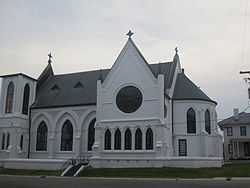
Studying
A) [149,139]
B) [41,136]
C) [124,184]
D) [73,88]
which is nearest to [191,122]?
[149,139]

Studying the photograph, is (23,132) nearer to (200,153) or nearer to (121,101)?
(121,101)

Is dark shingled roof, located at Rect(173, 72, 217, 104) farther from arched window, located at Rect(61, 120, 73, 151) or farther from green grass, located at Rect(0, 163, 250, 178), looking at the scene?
arched window, located at Rect(61, 120, 73, 151)

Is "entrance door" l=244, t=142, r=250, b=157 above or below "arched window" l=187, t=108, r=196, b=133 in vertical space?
below

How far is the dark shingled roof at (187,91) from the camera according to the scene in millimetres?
41938

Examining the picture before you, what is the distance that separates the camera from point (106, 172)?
33.6 metres

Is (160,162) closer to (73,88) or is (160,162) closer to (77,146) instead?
(77,146)

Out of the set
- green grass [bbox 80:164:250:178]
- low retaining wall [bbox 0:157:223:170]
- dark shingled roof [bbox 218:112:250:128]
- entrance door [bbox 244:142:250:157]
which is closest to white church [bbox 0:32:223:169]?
low retaining wall [bbox 0:157:223:170]

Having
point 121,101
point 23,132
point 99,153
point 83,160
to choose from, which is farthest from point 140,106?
point 23,132

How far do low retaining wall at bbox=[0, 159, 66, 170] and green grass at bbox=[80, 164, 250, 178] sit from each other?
3.99 m

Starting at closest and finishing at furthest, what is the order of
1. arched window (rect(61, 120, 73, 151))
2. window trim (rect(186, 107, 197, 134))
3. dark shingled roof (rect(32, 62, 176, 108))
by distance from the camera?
window trim (rect(186, 107, 197, 134)), dark shingled roof (rect(32, 62, 176, 108)), arched window (rect(61, 120, 73, 151))

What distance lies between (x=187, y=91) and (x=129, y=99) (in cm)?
805

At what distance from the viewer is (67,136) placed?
44938 millimetres

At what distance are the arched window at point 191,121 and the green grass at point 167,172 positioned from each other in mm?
8643

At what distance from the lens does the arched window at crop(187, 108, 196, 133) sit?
41.1 m
